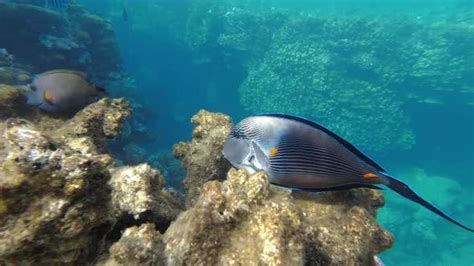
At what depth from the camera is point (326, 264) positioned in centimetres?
214

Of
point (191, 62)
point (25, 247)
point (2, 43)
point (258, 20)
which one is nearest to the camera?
point (25, 247)

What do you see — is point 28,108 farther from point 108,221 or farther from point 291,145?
point 291,145

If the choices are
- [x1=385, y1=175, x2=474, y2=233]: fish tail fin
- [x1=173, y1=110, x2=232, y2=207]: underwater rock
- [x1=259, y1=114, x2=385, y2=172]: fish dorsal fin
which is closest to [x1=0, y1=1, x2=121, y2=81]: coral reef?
[x1=173, y1=110, x2=232, y2=207]: underwater rock

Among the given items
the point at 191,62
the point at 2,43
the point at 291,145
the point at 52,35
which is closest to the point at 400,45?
the point at 191,62

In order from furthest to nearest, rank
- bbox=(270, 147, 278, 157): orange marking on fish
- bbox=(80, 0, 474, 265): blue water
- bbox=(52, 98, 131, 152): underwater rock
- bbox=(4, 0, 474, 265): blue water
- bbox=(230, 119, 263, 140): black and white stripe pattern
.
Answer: bbox=(80, 0, 474, 265): blue water
bbox=(4, 0, 474, 265): blue water
bbox=(52, 98, 131, 152): underwater rock
bbox=(230, 119, 263, 140): black and white stripe pattern
bbox=(270, 147, 278, 157): orange marking on fish

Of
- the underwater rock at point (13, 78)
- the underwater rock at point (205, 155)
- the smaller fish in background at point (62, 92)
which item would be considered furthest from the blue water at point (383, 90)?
the underwater rock at point (205, 155)

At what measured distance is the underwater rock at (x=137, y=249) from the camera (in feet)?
5.54

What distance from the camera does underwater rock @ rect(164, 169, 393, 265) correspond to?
1.88 metres

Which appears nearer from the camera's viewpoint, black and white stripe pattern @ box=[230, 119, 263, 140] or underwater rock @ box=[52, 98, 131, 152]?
black and white stripe pattern @ box=[230, 119, 263, 140]

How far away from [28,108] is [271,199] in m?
2.50

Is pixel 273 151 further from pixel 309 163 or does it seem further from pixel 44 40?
pixel 44 40

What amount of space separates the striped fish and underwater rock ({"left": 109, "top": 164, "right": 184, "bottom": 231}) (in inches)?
29.1

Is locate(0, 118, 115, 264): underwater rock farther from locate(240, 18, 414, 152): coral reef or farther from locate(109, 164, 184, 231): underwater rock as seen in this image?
locate(240, 18, 414, 152): coral reef

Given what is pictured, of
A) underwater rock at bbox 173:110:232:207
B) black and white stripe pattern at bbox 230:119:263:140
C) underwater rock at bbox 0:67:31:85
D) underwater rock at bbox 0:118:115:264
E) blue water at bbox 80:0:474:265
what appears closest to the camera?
underwater rock at bbox 0:118:115:264
